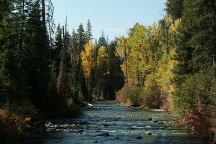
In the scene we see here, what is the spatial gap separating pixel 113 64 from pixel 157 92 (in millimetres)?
69932

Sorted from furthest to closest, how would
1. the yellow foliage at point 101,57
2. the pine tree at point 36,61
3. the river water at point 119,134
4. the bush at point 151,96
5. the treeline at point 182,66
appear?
the yellow foliage at point 101,57 < the bush at point 151,96 < the pine tree at point 36,61 < the treeline at point 182,66 < the river water at point 119,134

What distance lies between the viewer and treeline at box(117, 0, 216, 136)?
120 ft

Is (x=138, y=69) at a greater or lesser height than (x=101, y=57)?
lesser

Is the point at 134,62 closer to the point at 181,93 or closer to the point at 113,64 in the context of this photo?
the point at 113,64

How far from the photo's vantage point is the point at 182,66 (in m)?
57.2

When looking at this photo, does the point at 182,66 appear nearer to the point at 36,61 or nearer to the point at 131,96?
the point at 36,61

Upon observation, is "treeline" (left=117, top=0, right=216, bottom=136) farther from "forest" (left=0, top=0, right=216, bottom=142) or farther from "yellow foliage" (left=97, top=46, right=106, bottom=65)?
"yellow foliage" (left=97, top=46, right=106, bottom=65)

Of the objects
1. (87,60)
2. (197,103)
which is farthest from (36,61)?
(87,60)

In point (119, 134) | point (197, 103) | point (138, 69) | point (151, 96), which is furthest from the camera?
point (138, 69)

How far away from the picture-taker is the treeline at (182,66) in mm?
36500

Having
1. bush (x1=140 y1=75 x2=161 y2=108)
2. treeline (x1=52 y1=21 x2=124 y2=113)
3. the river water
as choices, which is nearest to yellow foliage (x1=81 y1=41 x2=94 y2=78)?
treeline (x1=52 y1=21 x2=124 y2=113)

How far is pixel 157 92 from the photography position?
78250 millimetres

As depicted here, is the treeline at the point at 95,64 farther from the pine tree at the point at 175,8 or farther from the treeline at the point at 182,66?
the pine tree at the point at 175,8

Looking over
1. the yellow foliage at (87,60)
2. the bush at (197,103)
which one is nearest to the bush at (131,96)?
the yellow foliage at (87,60)
